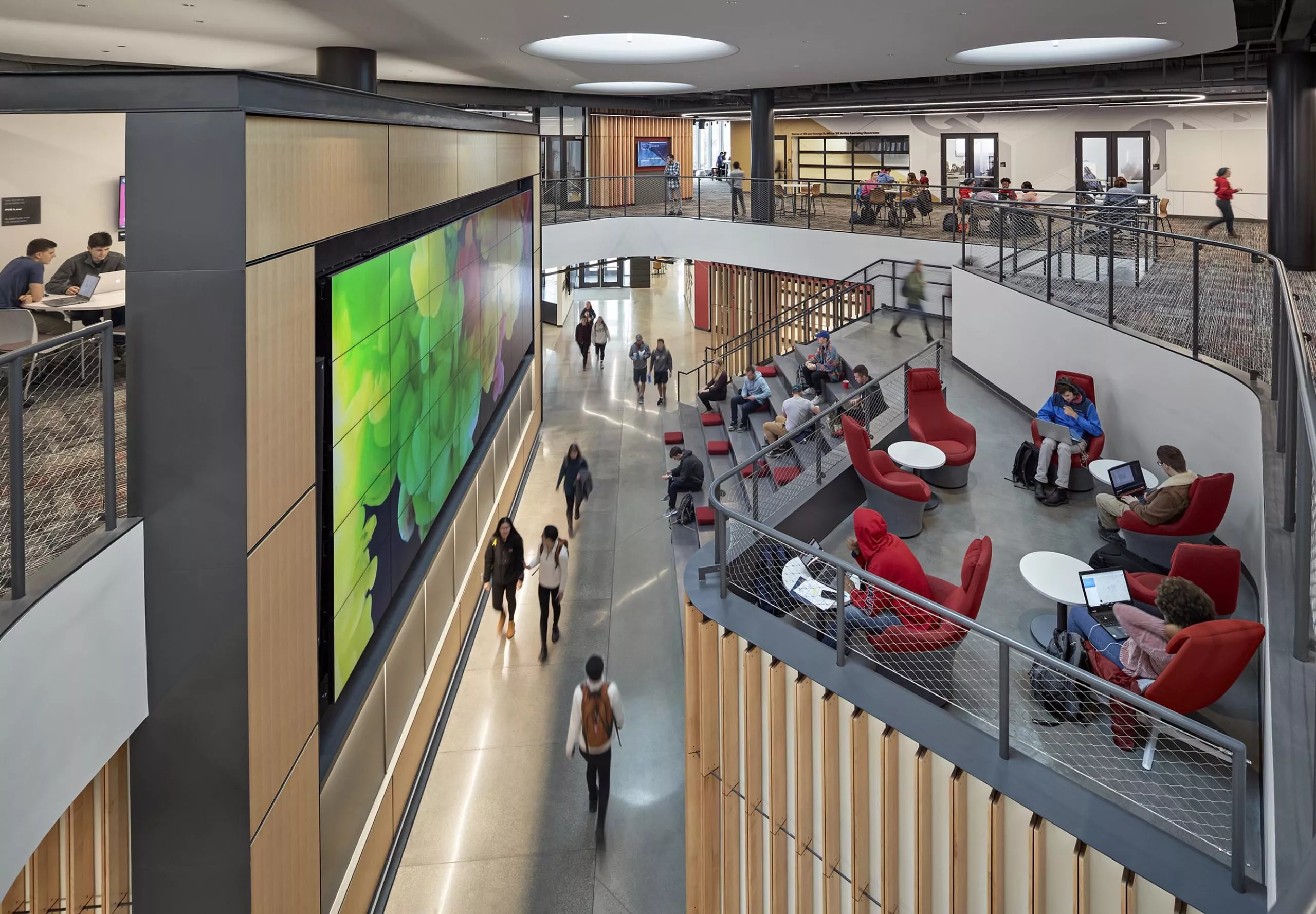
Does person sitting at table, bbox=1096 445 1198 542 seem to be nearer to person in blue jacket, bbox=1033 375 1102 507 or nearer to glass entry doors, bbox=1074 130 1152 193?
person in blue jacket, bbox=1033 375 1102 507

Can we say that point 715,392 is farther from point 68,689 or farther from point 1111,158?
point 1111,158

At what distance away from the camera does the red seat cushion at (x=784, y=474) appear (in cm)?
819

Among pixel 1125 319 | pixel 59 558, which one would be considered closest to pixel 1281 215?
pixel 1125 319

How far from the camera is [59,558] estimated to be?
329 centimetres

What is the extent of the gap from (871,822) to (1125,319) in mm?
6499

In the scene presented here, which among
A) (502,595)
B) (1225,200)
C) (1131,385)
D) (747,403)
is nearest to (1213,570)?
(1131,385)

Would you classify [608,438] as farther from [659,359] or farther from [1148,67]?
[1148,67]

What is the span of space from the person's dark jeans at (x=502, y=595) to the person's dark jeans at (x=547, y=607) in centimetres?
31

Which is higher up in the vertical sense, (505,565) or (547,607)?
(505,565)

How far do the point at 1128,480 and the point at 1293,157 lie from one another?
7860 millimetres

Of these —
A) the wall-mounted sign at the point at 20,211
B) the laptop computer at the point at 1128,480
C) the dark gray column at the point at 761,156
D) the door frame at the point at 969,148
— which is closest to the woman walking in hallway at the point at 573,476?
the wall-mounted sign at the point at 20,211

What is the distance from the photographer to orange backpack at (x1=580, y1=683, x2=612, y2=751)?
6.74 metres

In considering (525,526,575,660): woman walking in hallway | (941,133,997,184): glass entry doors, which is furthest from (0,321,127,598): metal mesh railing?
(941,133,997,184): glass entry doors

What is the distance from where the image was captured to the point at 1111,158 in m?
24.0
